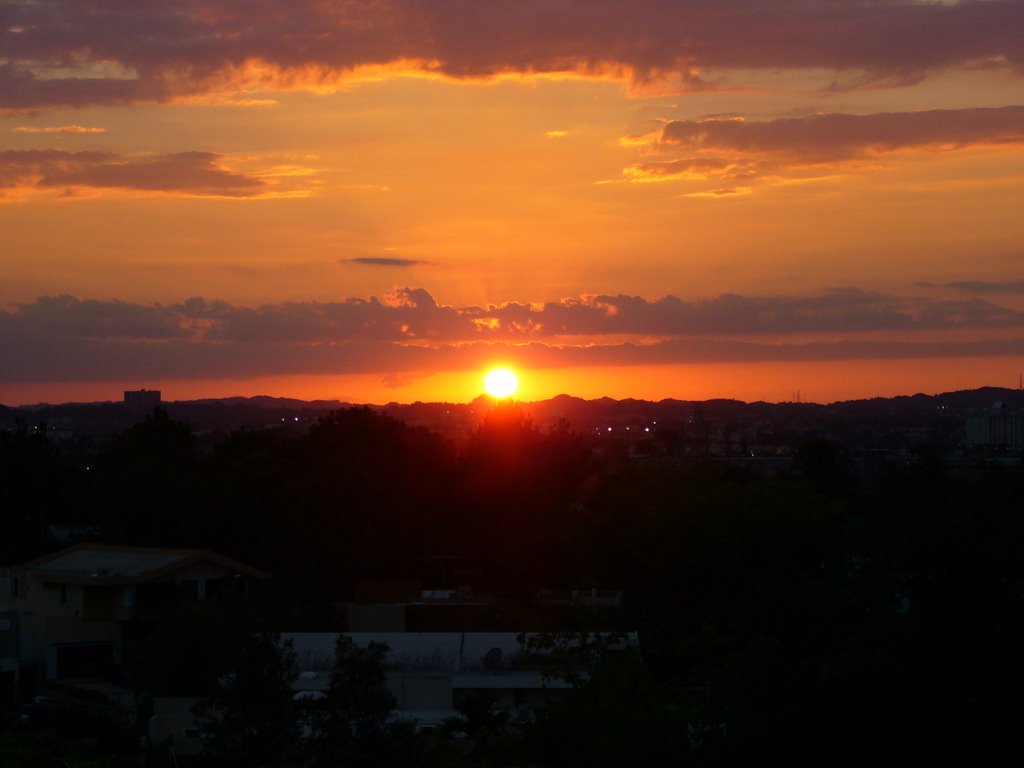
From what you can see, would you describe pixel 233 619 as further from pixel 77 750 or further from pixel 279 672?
pixel 279 672

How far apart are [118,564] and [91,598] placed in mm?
1600

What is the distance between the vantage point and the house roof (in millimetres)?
39438

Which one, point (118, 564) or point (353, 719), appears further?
point (118, 564)

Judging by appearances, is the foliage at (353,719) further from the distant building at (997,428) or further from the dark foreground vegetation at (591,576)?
the distant building at (997,428)

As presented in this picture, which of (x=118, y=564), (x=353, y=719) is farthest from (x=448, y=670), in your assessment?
(x=118, y=564)

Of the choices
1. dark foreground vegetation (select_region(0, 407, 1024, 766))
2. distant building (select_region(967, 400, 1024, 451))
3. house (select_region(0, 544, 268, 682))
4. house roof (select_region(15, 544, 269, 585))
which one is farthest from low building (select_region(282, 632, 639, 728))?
distant building (select_region(967, 400, 1024, 451))

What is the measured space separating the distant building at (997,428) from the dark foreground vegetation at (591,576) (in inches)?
2137

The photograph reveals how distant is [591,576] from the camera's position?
43.3 meters

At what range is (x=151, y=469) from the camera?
52.6 metres

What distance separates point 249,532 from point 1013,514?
28.1 meters

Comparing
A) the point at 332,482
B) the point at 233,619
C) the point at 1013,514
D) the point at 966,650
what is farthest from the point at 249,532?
the point at 966,650

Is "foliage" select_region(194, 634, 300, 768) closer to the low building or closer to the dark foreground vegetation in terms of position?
the dark foreground vegetation

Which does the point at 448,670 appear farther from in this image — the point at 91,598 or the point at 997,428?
the point at 997,428

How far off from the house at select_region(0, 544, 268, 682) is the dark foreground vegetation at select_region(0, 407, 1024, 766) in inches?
91.3
